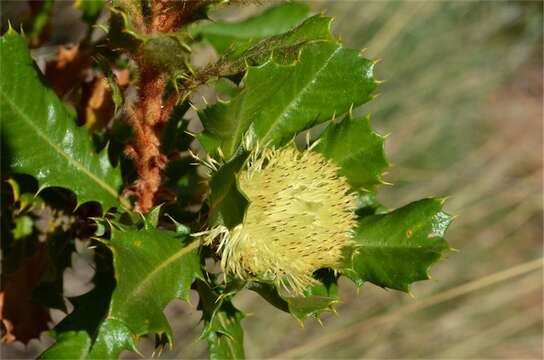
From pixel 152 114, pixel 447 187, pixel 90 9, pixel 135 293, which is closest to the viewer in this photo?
pixel 135 293

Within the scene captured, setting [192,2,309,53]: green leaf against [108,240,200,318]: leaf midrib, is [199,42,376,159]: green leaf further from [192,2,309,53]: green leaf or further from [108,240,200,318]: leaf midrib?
[192,2,309,53]: green leaf

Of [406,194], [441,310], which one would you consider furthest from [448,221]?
[441,310]

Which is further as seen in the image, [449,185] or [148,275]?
[449,185]

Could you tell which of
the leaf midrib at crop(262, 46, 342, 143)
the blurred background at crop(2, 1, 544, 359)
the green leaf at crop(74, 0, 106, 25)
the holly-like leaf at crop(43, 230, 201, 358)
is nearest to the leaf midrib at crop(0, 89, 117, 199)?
the holly-like leaf at crop(43, 230, 201, 358)

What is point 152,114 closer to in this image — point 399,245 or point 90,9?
point 399,245

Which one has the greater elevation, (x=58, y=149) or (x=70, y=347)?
(x=58, y=149)

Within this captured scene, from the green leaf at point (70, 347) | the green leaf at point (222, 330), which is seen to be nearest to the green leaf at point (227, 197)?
the green leaf at point (222, 330)

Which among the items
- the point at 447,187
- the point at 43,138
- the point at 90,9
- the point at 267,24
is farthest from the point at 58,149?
the point at 447,187

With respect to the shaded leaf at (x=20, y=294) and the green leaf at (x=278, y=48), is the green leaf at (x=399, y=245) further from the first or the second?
the shaded leaf at (x=20, y=294)
